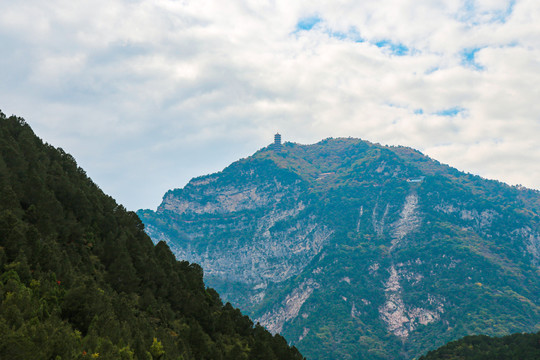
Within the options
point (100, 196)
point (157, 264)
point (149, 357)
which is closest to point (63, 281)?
point (149, 357)

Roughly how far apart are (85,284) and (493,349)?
153 metres

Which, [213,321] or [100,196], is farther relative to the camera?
[100,196]

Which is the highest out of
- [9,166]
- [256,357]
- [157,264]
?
[9,166]

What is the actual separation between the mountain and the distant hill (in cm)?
9635

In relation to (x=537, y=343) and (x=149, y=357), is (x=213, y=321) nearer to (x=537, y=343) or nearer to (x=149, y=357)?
(x=149, y=357)

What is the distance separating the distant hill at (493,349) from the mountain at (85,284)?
9635cm

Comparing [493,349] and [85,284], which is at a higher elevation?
[85,284]

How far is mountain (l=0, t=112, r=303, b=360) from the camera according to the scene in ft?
133

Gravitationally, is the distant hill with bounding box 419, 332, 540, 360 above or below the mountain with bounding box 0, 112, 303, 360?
below

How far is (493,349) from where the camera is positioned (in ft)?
533

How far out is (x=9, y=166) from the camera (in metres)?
75.9

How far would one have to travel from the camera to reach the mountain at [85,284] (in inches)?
1592

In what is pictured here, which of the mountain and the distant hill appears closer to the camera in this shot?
the mountain

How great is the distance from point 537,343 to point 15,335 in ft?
542
